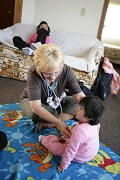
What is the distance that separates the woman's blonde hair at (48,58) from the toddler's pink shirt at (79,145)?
0.39 meters

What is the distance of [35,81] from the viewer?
1.26m

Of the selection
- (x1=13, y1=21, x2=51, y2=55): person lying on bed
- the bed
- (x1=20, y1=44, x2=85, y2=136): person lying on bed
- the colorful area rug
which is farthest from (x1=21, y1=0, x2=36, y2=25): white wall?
the colorful area rug

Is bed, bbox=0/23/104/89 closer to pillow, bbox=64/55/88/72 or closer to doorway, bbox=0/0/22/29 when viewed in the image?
pillow, bbox=64/55/88/72

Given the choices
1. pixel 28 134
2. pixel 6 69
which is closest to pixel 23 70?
pixel 6 69

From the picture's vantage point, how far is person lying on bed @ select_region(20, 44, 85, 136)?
44.1 inches

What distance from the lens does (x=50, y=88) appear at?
4.41 ft

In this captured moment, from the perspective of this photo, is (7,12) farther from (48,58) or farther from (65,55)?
(48,58)

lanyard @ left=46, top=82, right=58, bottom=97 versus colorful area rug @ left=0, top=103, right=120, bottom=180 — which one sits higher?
lanyard @ left=46, top=82, right=58, bottom=97

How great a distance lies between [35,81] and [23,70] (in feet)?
4.23

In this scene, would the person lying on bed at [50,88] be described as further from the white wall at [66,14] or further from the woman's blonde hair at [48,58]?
the white wall at [66,14]

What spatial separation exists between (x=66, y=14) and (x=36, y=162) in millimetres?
2647

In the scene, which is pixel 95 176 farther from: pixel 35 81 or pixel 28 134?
pixel 35 81

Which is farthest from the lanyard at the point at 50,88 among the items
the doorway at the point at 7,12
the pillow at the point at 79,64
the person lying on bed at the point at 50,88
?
the doorway at the point at 7,12

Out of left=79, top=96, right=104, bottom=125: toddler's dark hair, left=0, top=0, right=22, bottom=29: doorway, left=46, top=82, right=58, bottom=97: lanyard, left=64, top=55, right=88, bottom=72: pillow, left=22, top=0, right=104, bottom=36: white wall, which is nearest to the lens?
left=79, top=96, right=104, bottom=125: toddler's dark hair
